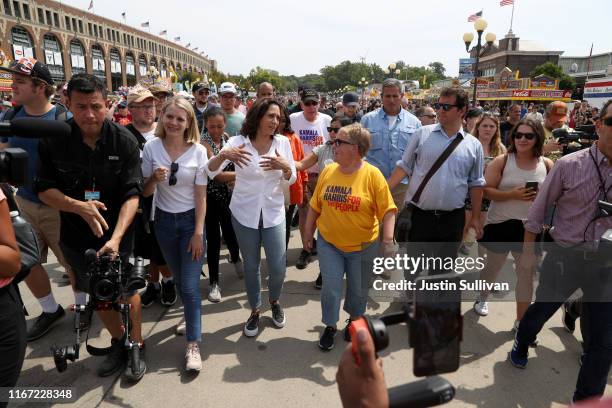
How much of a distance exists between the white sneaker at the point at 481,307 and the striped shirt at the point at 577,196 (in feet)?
4.61

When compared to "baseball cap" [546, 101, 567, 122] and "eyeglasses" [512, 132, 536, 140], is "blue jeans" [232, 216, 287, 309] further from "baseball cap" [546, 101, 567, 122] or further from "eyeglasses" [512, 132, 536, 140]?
"baseball cap" [546, 101, 567, 122]

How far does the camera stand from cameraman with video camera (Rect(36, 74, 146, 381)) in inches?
90.8

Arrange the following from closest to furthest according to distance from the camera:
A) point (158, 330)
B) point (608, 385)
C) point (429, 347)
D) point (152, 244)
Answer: point (429, 347), point (608, 385), point (158, 330), point (152, 244)

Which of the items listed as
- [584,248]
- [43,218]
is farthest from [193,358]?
[584,248]

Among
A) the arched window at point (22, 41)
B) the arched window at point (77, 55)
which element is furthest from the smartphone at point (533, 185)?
the arched window at point (77, 55)

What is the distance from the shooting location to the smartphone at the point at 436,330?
90 cm

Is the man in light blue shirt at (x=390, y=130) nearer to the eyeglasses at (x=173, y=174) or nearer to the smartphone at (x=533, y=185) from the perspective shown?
the smartphone at (x=533, y=185)

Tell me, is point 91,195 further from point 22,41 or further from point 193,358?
point 22,41

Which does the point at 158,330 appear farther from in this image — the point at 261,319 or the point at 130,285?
the point at 130,285

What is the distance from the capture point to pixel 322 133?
16.9 ft

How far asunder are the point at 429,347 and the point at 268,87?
5.52m

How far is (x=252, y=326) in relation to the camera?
3.24 m

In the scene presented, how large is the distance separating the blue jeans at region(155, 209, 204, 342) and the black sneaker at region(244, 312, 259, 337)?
487 mm

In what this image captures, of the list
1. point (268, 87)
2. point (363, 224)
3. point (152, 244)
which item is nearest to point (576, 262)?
point (363, 224)
